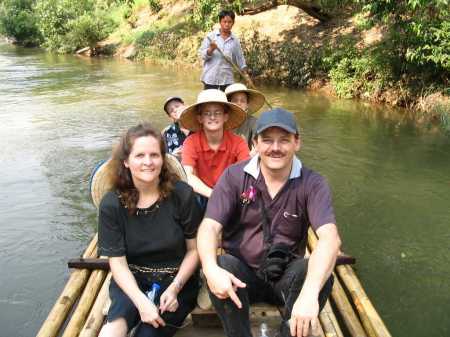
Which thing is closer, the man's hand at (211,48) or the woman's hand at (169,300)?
the woman's hand at (169,300)

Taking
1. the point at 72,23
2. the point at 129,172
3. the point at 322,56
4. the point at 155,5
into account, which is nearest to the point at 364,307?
the point at 129,172

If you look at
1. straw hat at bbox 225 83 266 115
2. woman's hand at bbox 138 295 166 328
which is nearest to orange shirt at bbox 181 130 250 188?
straw hat at bbox 225 83 266 115

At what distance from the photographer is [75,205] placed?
6188 millimetres

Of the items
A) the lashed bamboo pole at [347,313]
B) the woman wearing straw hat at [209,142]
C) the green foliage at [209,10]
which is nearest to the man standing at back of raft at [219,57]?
the woman wearing straw hat at [209,142]

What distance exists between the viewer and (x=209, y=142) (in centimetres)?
376

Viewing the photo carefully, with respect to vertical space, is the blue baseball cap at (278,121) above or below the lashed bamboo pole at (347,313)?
above

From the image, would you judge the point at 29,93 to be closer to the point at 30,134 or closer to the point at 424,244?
the point at 30,134

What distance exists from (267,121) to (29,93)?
1273cm

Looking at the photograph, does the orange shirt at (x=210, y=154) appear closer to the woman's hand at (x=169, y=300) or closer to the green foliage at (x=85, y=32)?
the woman's hand at (x=169, y=300)

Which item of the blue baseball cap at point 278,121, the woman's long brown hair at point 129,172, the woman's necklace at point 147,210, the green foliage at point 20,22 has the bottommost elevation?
the green foliage at point 20,22

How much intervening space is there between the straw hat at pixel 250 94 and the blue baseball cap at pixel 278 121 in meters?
1.84

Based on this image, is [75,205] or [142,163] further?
[75,205]

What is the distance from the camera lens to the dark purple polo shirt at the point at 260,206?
2457 millimetres

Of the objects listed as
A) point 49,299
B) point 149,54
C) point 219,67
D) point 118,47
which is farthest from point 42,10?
point 49,299
